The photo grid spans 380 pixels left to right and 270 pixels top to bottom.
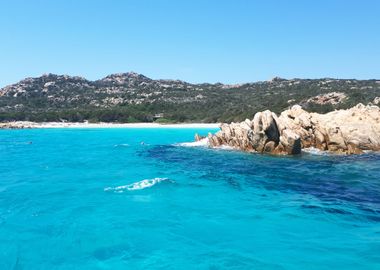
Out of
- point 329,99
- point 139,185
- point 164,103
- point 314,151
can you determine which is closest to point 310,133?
point 314,151

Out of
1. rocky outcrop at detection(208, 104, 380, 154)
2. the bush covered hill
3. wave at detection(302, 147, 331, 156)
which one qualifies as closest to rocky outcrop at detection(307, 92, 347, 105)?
the bush covered hill

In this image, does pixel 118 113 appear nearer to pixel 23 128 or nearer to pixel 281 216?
pixel 23 128

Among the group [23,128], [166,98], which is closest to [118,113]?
[23,128]

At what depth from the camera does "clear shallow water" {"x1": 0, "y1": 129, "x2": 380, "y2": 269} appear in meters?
14.3

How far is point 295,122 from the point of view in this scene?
46.1 meters

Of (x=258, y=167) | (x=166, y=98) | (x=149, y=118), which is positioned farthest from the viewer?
(x=166, y=98)

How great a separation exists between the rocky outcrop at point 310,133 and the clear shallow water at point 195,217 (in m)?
7.50

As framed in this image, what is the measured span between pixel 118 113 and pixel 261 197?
348ft

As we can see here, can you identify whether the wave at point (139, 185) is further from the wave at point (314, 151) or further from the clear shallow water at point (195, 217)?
the wave at point (314, 151)

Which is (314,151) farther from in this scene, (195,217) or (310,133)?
(195,217)

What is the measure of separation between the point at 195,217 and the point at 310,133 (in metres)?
29.8

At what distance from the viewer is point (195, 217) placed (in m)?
19.3

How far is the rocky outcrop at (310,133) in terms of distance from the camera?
42688 millimetres

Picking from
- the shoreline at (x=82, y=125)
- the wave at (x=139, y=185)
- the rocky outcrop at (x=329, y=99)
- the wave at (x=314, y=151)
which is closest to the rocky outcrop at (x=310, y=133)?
the wave at (x=314, y=151)
